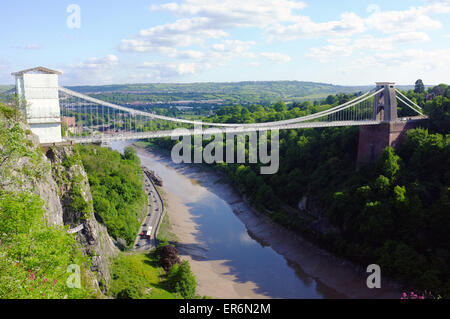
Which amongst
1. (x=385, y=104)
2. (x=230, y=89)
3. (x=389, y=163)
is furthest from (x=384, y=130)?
(x=230, y=89)

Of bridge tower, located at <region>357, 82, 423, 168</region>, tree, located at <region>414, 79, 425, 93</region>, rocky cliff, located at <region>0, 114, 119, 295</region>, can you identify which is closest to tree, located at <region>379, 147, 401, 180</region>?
bridge tower, located at <region>357, 82, 423, 168</region>

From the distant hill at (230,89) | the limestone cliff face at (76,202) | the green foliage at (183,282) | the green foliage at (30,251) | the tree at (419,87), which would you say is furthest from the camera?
the distant hill at (230,89)

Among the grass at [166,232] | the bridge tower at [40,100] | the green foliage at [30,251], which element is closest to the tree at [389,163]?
the grass at [166,232]

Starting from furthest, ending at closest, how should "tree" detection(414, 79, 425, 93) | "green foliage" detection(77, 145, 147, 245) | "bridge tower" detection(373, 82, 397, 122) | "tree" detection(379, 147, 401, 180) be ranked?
"tree" detection(414, 79, 425, 93) → "bridge tower" detection(373, 82, 397, 122) → "tree" detection(379, 147, 401, 180) → "green foliage" detection(77, 145, 147, 245)

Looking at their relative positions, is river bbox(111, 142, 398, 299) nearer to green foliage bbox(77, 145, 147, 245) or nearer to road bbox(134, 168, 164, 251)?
road bbox(134, 168, 164, 251)

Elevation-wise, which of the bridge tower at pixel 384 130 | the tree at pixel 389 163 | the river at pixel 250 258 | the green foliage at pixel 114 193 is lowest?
the river at pixel 250 258

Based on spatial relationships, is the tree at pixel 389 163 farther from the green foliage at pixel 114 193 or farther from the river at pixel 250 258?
the green foliage at pixel 114 193
